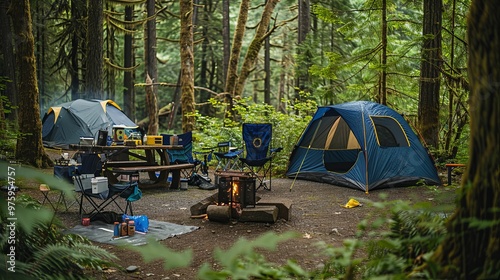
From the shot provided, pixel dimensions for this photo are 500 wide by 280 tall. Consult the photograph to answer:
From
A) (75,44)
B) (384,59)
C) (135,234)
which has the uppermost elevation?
(75,44)

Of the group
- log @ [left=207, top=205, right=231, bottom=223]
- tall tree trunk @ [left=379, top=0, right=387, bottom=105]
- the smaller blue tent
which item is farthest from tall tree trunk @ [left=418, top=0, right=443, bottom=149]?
log @ [left=207, top=205, right=231, bottom=223]

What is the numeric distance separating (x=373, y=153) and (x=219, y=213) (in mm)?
3539

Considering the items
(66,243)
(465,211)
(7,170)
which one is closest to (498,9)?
(465,211)

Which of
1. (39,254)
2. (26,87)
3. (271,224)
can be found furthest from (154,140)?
(39,254)

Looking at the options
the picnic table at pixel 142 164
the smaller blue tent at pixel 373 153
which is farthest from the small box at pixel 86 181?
the smaller blue tent at pixel 373 153

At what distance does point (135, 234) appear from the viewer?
4793 mm

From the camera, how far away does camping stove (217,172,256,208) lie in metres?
5.45

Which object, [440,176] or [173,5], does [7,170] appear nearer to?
[440,176]

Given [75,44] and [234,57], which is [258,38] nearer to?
[234,57]

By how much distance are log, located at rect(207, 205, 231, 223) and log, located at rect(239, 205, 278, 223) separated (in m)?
0.18

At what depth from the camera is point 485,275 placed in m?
1.60

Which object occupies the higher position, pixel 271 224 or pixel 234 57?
pixel 234 57

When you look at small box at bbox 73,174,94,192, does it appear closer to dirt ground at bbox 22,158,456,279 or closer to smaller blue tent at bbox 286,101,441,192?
dirt ground at bbox 22,158,456,279

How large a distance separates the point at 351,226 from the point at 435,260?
3461mm
